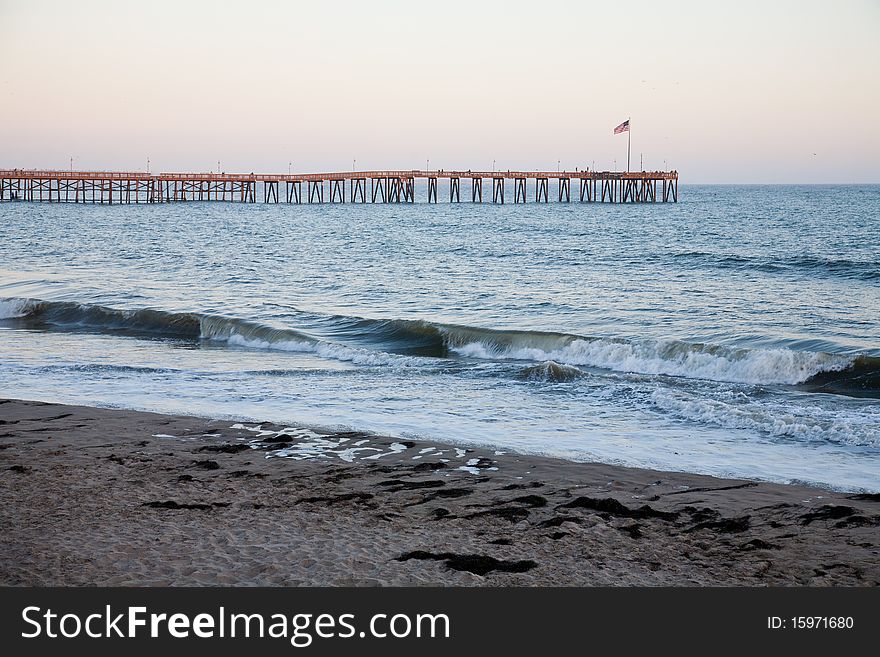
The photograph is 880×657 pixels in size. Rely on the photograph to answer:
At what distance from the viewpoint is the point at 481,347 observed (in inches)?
612

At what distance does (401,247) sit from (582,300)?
19.3 metres

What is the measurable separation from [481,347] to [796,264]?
721 inches

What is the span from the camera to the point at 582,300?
20953 mm

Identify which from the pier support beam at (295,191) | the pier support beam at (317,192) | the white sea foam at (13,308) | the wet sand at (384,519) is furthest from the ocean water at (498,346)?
the pier support beam at (295,191)

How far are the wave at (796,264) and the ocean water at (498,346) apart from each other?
18 centimetres

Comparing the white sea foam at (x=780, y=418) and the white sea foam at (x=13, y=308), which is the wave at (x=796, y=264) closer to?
the white sea foam at (x=780, y=418)

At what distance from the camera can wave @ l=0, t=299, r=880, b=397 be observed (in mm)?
12930

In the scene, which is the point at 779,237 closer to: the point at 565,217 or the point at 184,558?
the point at 565,217

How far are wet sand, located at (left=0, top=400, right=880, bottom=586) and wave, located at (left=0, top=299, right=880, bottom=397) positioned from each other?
540cm

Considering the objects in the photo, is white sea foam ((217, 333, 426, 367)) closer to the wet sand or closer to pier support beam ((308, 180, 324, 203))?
the wet sand

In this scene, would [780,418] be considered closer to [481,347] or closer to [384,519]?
[384,519]

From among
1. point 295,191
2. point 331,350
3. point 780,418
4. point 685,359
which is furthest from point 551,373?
point 295,191

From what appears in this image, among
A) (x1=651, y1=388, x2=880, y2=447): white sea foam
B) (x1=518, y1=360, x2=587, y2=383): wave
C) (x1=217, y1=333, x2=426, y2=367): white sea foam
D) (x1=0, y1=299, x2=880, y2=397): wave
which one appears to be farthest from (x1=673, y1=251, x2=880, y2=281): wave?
(x1=651, y1=388, x2=880, y2=447): white sea foam
